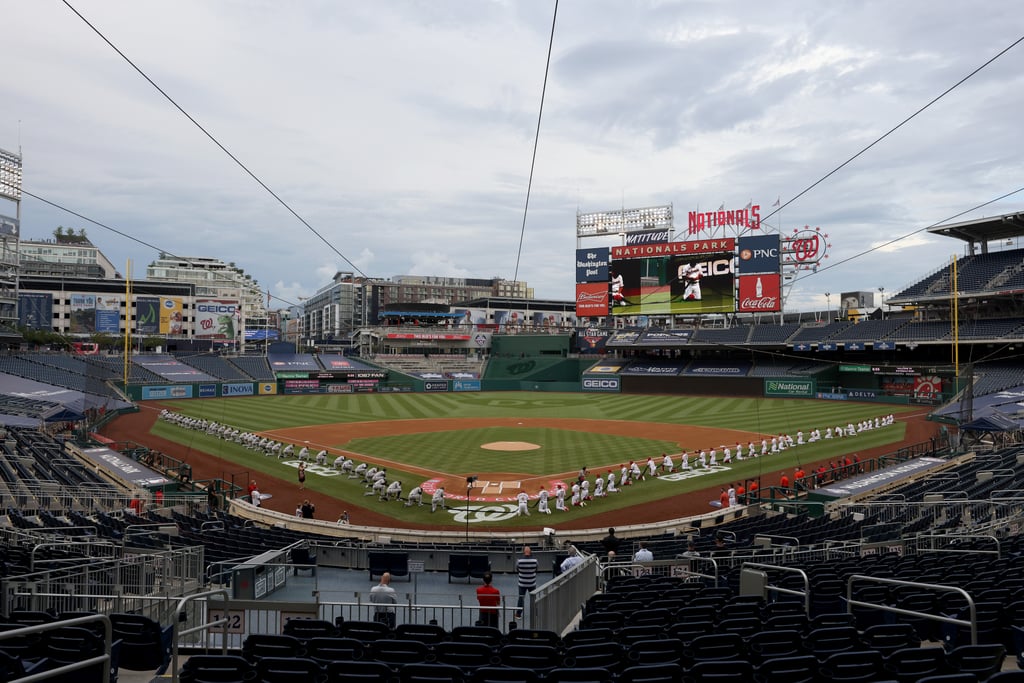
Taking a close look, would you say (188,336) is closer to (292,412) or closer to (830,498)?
(292,412)

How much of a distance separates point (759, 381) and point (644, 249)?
62.1ft

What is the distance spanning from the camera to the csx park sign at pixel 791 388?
196 ft

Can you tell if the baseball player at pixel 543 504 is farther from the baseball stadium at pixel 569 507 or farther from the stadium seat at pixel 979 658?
the stadium seat at pixel 979 658

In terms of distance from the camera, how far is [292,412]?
5178 centimetres

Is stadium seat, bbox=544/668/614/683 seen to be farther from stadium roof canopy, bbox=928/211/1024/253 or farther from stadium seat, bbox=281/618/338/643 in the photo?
stadium roof canopy, bbox=928/211/1024/253

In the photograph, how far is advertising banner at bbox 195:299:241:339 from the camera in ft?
283

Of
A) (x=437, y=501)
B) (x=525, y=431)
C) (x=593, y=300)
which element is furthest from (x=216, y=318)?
(x=437, y=501)

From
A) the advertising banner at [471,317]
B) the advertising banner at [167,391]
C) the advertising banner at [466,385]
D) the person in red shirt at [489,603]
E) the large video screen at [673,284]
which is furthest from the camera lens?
the advertising banner at [471,317]

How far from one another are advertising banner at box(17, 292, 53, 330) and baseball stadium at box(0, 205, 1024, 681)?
968 inches

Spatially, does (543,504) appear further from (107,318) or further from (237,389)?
(107,318)

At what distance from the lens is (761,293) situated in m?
Result: 64.4

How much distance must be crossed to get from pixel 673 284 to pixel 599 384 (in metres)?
14.4

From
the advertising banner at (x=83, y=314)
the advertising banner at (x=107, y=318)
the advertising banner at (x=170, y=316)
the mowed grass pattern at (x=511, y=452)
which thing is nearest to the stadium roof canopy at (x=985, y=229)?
the mowed grass pattern at (x=511, y=452)

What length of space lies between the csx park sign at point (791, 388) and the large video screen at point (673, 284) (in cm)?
899
